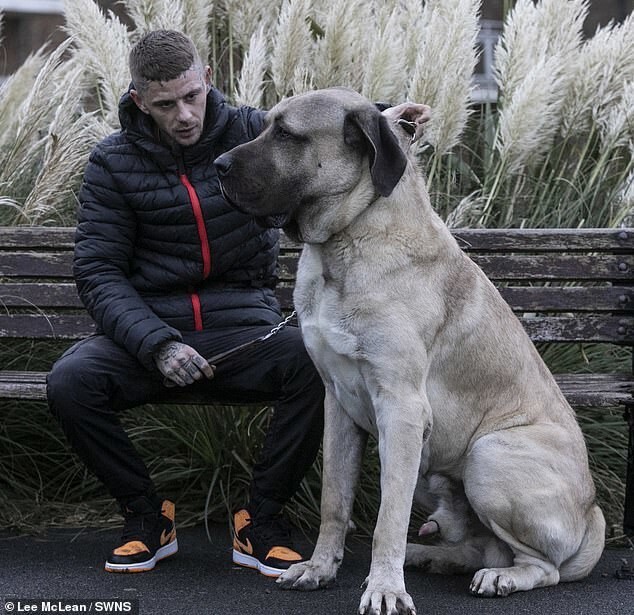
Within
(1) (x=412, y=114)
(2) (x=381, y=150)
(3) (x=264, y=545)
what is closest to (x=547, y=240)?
(1) (x=412, y=114)

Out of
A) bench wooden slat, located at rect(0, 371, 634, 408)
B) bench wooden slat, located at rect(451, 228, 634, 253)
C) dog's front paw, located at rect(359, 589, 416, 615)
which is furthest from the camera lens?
bench wooden slat, located at rect(451, 228, 634, 253)

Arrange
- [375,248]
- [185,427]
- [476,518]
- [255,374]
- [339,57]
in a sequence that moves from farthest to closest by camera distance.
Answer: [339,57] < [185,427] < [255,374] < [476,518] < [375,248]

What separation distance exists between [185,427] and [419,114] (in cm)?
150

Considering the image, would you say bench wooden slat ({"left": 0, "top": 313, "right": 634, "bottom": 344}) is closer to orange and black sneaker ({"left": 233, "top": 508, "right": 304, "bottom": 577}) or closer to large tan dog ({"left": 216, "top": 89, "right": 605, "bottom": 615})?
large tan dog ({"left": 216, "top": 89, "right": 605, "bottom": 615})

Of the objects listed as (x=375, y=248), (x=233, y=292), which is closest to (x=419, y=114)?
(x=375, y=248)

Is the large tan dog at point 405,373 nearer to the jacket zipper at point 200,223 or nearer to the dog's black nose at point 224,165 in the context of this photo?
the dog's black nose at point 224,165

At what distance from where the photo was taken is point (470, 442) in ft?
10.4

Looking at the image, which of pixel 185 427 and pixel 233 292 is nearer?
pixel 233 292

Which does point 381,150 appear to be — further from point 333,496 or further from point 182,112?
point 333,496

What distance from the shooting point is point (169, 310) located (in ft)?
11.6

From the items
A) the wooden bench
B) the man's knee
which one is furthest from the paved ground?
the wooden bench

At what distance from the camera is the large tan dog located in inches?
116

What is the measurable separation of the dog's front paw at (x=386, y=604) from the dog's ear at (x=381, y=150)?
1106 mm

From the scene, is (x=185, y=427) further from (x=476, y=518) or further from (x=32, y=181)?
(x=32, y=181)
